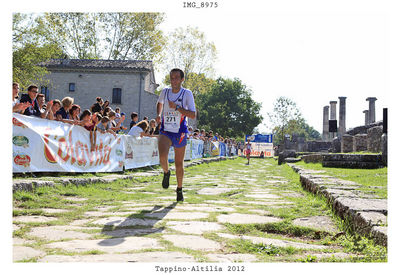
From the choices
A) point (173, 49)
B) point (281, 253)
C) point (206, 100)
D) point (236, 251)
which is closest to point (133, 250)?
point (236, 251)

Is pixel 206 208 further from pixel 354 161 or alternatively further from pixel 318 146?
pixel 318 146

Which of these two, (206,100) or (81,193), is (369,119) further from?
(81,193)

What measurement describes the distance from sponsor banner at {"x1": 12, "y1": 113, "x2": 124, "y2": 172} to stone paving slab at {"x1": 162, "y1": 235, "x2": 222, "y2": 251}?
390 centimetres

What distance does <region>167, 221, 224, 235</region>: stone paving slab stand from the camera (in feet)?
9.96

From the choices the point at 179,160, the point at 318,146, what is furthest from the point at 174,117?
the point at 318,146

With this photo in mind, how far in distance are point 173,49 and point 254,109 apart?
28737mm

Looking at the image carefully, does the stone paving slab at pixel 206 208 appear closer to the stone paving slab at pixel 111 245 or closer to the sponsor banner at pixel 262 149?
the stone paving slab at pixel 111 245

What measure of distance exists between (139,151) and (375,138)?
7843 mm

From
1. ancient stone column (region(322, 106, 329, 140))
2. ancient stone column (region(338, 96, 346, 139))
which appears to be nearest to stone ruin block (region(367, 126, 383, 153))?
ancient stone column (region(338, 96, 346, 139))

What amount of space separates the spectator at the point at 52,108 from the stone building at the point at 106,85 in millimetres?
26407

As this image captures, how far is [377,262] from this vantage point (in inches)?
83.0

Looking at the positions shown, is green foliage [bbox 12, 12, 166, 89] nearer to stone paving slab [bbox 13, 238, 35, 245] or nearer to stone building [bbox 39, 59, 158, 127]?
stone building [bbox 39, 59, 158, 127]

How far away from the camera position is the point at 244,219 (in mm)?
3604

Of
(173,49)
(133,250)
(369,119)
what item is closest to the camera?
(133,250)
